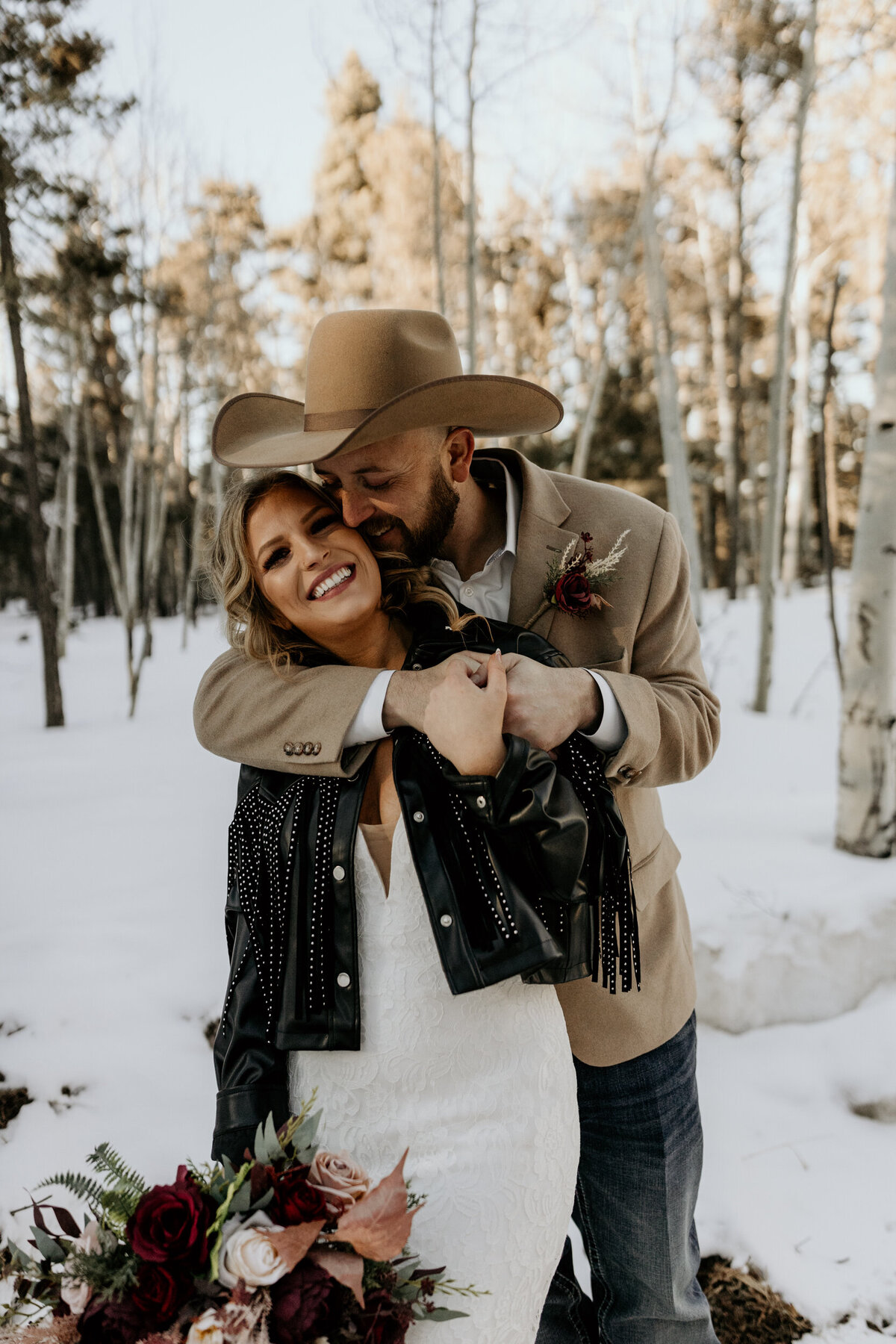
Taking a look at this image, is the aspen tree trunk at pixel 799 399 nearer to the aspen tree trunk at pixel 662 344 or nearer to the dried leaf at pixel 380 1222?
the aspen tree trunk at pixel 662 344

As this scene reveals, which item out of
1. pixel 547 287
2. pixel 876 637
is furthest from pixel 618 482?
pixel 876 637

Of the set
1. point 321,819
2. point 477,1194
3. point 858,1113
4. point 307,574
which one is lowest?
point 858,1113

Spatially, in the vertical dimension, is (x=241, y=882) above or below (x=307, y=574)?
below

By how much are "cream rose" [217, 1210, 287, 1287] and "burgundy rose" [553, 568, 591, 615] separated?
1.06m

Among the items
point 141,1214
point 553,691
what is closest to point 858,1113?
point 553,691

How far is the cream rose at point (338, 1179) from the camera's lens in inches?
43.1

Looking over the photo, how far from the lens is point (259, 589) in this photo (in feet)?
5.21

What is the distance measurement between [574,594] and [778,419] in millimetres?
6425

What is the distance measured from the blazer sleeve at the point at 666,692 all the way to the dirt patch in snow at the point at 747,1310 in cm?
172

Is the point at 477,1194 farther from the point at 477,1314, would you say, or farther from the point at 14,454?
the point at 14,454

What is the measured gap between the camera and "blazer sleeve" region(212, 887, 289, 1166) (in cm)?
134

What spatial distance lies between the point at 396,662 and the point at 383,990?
1.99ft

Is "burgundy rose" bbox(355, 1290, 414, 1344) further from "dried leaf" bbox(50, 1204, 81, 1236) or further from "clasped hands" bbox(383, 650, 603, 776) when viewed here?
"clasped hands" bbox(383, 650, 603, 776)

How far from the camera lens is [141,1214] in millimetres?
1032
